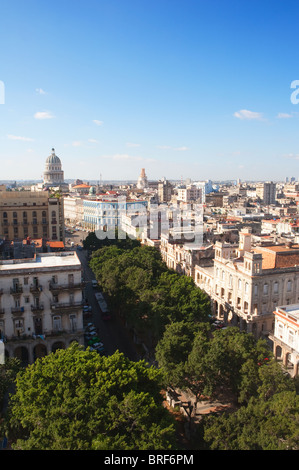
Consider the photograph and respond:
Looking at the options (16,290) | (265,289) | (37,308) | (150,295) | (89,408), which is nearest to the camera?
(89,408)

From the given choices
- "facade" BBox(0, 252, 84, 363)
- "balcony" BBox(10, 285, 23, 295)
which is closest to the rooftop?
"facade" BBox(0, 252, 84, 363)

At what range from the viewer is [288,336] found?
43.3 m

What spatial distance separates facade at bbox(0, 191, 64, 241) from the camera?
89312mm

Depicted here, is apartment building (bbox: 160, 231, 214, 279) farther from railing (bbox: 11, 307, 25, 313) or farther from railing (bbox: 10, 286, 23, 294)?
railing (bbox: 11, 307, 25, 313)

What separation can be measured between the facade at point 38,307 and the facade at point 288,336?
25.0m

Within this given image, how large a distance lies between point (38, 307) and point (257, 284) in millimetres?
31215

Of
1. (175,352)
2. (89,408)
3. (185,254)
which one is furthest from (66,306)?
(185,254)

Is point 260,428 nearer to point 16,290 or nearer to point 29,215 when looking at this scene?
point 16,290

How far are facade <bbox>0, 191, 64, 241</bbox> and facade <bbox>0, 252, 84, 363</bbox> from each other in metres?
45.1

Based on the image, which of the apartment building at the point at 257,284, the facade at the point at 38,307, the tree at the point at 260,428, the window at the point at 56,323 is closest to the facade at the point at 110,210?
the apartment building at the point at 257,284

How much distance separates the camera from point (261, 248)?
61.5 m

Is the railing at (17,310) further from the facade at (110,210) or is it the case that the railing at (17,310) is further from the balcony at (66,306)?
the facade at (110,210)
